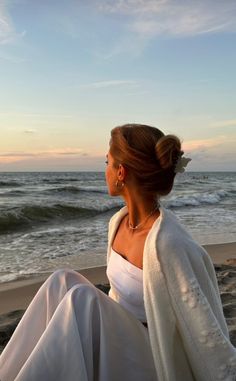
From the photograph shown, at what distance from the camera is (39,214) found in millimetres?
12922

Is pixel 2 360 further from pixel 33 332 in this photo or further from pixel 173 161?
pixel 173 161

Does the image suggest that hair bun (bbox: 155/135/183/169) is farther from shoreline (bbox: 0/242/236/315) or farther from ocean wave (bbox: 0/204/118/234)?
ocean wave (bbox: 0/204/118/234)

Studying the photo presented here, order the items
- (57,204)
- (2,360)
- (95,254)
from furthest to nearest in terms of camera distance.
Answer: (57,204)
(95,254)
(2,360)

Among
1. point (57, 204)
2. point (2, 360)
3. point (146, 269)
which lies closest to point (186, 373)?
point (146, 269)

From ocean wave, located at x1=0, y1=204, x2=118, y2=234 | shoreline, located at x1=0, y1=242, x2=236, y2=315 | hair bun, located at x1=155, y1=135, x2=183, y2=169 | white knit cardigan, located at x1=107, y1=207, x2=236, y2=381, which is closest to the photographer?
white knit cardigan, located at x1=107, y1=207, x2=236, y2=381

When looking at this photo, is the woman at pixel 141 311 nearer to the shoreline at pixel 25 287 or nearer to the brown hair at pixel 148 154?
the brown hair at pixel 148 154

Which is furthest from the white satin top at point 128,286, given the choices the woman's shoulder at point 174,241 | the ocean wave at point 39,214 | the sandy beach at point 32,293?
the ocean wave at point 39,214

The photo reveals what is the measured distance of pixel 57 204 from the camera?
14.7m

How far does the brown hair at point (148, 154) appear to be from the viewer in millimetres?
2143

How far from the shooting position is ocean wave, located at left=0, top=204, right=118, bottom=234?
36.7 ft

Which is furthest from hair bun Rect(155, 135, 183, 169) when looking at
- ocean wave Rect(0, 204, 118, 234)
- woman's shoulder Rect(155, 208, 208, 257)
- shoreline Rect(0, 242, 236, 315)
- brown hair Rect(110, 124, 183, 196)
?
ocean wave Rect(0, 204, 118, 234)

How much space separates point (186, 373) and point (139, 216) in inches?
31.3

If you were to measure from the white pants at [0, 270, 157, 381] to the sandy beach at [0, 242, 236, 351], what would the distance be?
4.11 ft

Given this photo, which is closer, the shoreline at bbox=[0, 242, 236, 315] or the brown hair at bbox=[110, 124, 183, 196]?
the brown hair at bbox=[110, 124, 183, 196]
